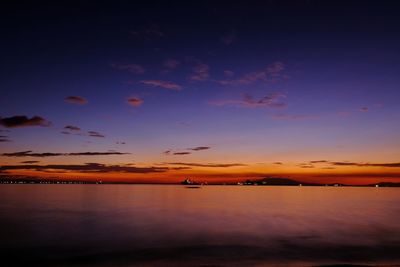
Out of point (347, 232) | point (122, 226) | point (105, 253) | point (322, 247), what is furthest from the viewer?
point (122, 226)

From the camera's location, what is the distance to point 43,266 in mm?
19766

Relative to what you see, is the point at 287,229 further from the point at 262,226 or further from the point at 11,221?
the point at 11,221

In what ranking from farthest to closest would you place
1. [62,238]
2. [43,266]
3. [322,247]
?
[62,238], [322,247], [43,266]

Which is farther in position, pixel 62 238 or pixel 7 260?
pixel 62 238

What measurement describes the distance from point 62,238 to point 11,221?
45.0 feet

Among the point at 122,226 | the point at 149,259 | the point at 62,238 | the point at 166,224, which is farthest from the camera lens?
the point at 166,224

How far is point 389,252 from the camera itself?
24031mm

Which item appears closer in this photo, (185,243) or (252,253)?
(252,253)

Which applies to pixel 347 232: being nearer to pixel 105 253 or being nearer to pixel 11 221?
pixel 105 253

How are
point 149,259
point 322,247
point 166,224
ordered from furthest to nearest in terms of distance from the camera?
point 166,224 < point 322,247 < point 149,259

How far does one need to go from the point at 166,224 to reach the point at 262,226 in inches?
398

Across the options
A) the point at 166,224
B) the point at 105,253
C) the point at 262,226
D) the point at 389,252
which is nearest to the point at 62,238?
the point at 105,253

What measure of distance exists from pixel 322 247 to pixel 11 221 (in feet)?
104

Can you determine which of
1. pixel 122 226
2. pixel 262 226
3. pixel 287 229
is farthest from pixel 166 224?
pixel 287 229
